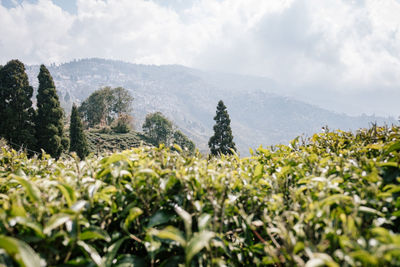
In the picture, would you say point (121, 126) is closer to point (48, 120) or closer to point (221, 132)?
point (48, 120)

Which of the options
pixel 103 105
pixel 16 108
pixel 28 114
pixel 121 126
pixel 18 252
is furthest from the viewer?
pixel 103 105

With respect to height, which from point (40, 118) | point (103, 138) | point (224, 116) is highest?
point (224, 116)

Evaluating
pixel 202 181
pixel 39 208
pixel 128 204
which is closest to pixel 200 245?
pixel 202 181

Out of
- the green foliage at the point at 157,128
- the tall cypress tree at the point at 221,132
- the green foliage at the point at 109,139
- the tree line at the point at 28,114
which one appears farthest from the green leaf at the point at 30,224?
the green foliage at the point at 157,128

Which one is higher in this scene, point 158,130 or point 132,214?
point 132,214

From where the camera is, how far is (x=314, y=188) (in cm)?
145

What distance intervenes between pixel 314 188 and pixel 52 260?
1.50m

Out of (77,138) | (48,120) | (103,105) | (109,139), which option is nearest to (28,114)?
(48,120)

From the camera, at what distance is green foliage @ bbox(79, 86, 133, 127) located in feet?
174

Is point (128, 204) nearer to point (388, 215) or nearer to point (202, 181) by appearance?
point (202, 181)

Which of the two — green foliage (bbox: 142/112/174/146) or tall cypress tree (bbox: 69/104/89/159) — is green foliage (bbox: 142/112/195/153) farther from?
tall cypress tree (bbox: 69/104/89/159)

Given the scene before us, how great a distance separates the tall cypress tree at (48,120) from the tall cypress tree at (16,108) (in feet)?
2.72

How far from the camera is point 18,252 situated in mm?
859

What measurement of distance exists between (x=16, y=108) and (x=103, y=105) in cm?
2960
